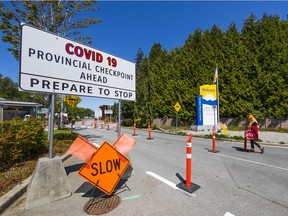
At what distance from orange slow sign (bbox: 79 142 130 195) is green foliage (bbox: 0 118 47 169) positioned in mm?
3252

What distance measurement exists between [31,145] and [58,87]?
146 inches

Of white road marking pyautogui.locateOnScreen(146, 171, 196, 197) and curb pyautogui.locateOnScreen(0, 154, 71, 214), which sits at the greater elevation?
curb pyautogui.locateOnScreen(0, 154, 71, 214)

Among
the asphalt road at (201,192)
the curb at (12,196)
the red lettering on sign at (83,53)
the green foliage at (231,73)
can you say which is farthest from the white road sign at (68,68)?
the green foliage at (231,73)

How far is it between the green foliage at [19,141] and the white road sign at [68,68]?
8.57 feet

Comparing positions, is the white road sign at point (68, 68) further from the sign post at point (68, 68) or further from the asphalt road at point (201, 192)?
the asphalt road at point (201, 192)

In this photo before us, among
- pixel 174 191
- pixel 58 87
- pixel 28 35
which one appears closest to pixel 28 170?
pixel 58 87

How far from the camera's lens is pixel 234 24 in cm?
2433

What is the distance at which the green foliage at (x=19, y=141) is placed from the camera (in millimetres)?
5367

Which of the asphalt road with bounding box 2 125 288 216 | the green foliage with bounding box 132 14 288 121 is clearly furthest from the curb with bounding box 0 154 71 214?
the green foliage with bounding box 132 14 288 121

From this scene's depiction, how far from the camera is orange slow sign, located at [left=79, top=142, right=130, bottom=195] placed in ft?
12.3

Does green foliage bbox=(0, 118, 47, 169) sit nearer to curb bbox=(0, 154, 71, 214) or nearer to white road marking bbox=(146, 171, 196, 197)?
curb bbox=(0, 154, 71, 214)

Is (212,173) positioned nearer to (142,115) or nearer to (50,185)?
(50,185)

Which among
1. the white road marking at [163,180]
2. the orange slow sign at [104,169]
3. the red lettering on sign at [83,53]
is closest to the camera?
the orange slow sign at [104,169]

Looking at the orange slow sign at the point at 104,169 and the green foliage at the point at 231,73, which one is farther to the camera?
the green foliage at the point at 231,73
